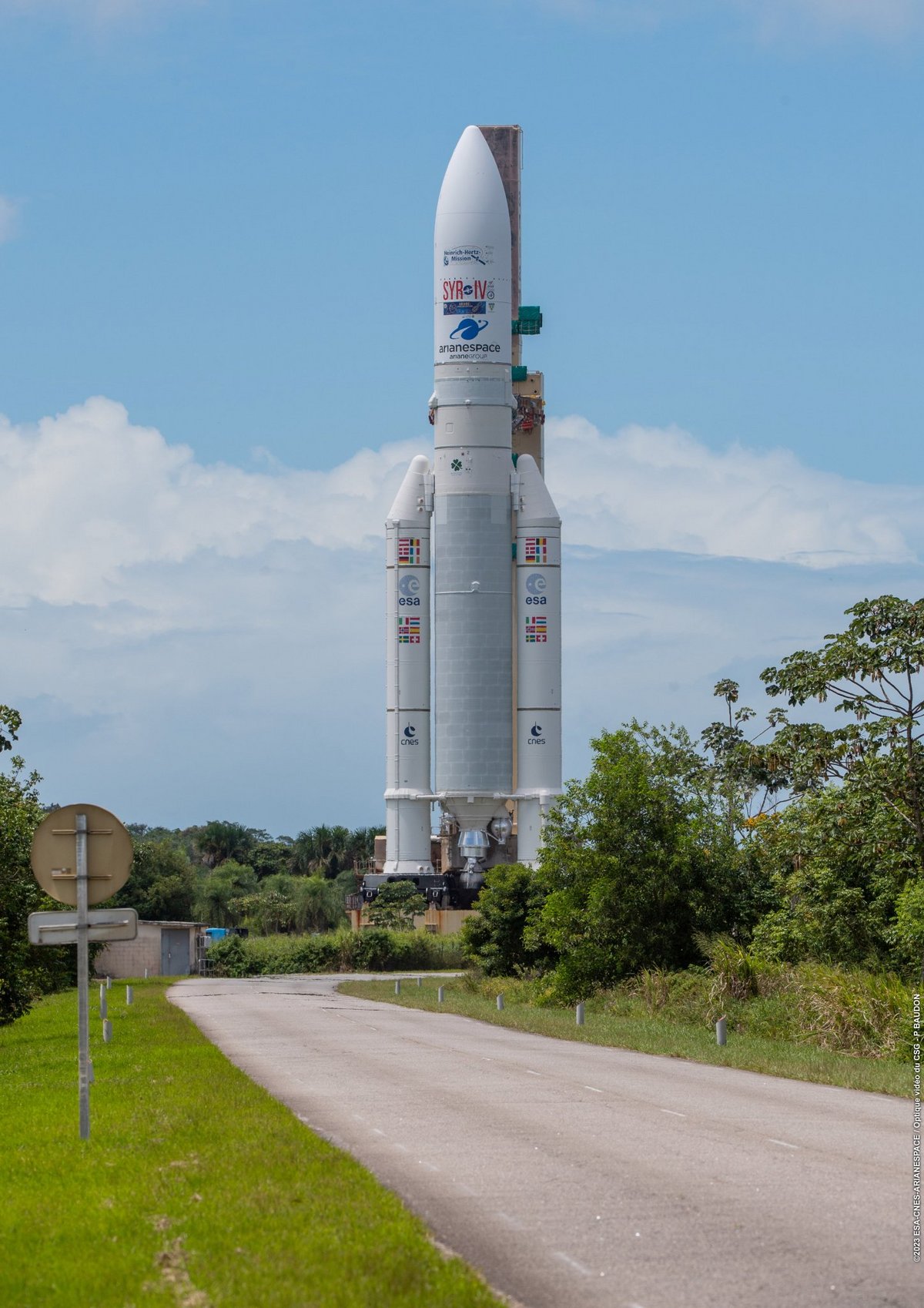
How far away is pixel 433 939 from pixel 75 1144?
6512cm

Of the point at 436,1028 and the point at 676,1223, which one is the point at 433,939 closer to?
the point at 436,1028

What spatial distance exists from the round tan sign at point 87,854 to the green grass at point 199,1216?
86.5 inches

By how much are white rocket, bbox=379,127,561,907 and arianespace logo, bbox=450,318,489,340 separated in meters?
0.07

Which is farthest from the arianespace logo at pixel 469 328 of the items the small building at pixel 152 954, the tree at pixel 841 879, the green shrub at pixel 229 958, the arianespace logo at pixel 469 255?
the tree at pixel 841 879

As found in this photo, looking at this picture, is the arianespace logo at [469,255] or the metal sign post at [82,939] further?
the arianespace logo at [469,255]

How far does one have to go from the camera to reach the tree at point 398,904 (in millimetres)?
79938

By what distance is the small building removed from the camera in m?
81.5

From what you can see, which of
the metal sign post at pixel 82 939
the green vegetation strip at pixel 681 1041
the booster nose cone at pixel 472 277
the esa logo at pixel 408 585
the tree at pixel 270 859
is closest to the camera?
the metal sign post at pixel 82 939

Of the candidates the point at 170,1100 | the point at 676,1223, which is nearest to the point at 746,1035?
the point at 170,1100

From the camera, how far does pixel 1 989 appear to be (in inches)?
1319

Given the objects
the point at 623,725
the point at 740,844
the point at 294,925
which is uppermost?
the point at 623,725

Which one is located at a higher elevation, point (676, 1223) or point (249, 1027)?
point (676, 1223)

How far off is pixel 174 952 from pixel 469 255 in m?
37.3

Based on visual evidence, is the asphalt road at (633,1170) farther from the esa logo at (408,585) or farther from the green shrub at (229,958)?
the green shrub at (229,958)
